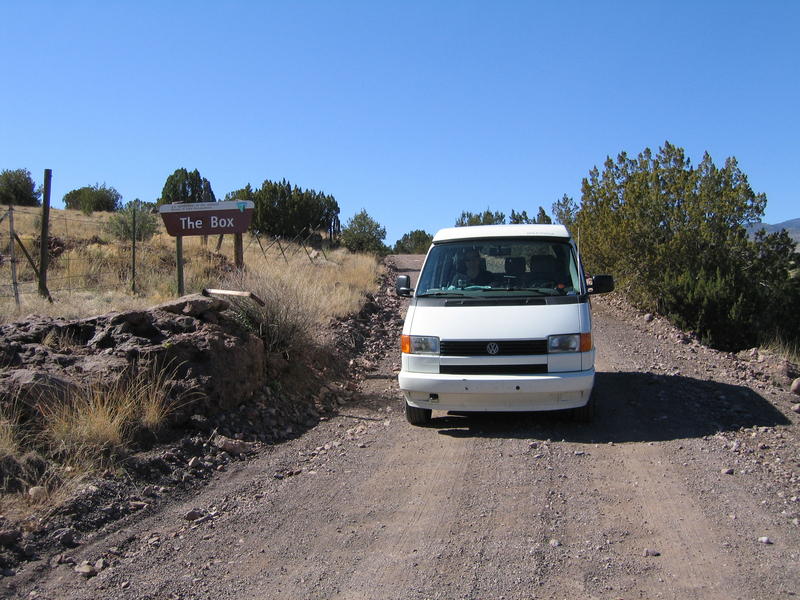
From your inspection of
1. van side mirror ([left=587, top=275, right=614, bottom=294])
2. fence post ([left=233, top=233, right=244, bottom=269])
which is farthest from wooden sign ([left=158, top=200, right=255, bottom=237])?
van side mirror ([left=587, top=275, right=614, bottom=294])

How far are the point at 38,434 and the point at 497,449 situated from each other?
3849mm

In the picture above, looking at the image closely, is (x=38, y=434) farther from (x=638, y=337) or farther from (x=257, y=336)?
(x=638, y=337)

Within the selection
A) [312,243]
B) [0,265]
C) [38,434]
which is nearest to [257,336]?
[38,434]

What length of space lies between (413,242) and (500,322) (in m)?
49.6

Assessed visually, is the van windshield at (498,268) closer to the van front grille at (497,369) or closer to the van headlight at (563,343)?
the van headlight at (563,343)

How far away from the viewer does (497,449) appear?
5.52 meters

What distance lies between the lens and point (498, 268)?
22.7 ft

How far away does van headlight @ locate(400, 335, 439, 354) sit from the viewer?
5.90 m

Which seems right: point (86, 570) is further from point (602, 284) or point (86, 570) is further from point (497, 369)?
point (602, 284)

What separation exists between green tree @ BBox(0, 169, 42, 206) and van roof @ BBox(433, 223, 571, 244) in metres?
27.8

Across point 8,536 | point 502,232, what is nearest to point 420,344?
point 502,232

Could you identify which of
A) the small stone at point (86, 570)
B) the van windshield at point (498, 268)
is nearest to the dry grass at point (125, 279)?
the van windshield at point (498, 268)

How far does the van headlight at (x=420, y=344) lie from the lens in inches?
232

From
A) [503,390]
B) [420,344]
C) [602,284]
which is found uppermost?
[602,284]
